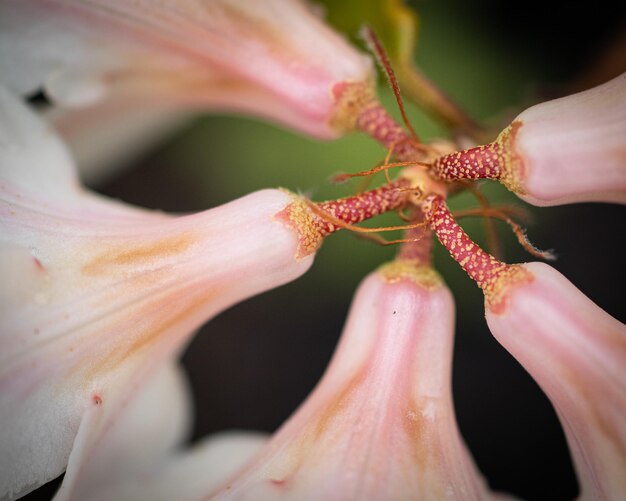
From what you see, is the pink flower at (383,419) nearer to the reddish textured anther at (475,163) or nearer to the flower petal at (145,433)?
the reddish textured anther at (475,163)

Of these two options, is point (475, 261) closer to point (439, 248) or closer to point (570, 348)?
point (570, 348)

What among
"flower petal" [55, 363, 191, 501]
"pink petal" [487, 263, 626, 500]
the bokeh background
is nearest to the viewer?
"pink petal" [487, 263, 626, 500]

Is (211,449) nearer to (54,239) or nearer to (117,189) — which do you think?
(54,239)

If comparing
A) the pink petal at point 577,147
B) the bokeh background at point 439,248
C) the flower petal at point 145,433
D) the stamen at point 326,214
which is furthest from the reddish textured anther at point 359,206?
the bokeh background at point 439,248

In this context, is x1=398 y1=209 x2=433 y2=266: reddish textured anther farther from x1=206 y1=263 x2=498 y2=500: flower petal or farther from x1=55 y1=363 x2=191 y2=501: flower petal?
x1=55 y1=363 x2=191 y2=501: flower petal

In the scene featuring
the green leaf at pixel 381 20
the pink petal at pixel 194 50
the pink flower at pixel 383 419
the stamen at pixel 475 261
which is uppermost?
the green leaf at pixel 381 20

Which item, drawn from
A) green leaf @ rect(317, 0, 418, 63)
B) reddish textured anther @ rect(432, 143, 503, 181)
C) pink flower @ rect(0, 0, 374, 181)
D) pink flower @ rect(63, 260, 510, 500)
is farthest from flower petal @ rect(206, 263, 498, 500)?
green leaf @ rect(317, 0, 418, 63)

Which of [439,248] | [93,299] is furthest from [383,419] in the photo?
[439,248]
